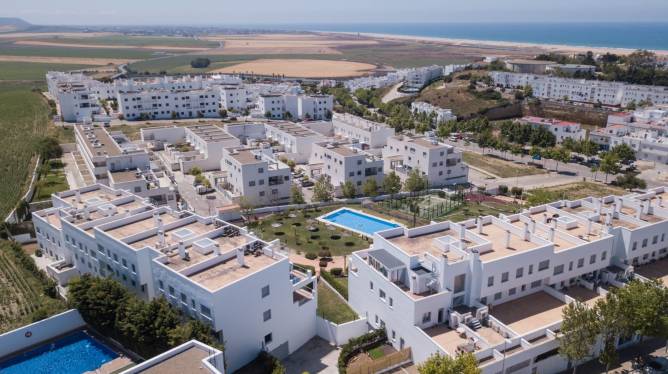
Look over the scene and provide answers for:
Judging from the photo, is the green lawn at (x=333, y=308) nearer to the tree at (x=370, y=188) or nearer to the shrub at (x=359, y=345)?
the shrub at (x=359, y=345)

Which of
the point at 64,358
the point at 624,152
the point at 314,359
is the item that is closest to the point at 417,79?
the point at 624,152

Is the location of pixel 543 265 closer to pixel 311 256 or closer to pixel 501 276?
pixel 501 276

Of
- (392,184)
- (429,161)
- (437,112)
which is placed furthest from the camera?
(437,112)

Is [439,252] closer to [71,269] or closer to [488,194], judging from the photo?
[71,269]

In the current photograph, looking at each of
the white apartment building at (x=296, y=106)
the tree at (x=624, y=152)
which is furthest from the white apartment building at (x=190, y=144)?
the tree at (x=624, y=152)

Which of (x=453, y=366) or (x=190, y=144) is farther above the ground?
(x=453, y=366)

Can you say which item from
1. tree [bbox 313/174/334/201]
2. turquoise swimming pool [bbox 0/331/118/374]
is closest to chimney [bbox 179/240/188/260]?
turquoise swimming pool [bbox 0/331/118/374]

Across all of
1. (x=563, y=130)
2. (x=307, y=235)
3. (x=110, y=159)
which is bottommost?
(x=307, y=235)
